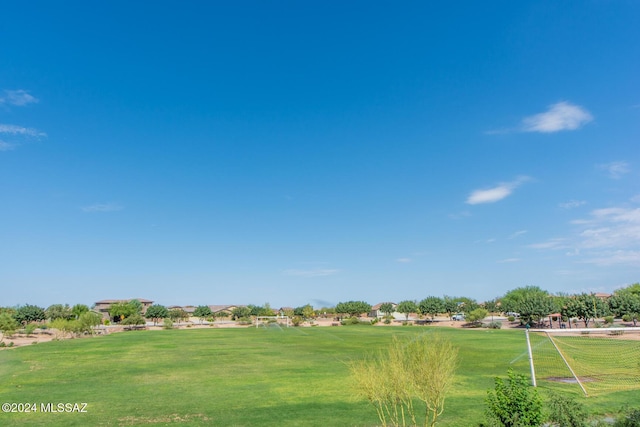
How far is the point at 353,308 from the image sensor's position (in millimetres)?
148000

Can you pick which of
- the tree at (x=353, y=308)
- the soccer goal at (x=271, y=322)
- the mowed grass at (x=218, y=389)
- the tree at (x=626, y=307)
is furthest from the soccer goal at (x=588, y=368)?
the tree at (x=353, y=308)

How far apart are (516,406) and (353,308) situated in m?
139

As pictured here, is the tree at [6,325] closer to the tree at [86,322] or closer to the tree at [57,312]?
the tree at [86,322]

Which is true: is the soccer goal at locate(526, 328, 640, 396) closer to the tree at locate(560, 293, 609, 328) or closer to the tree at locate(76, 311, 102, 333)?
the tree at locate(560, 293, 609, 328)

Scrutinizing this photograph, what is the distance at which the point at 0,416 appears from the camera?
19125 millimetres

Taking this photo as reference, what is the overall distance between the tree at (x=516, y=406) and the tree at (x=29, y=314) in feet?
401

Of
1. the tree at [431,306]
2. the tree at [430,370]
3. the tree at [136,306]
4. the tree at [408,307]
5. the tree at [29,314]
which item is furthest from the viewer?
the tree at [408,307]

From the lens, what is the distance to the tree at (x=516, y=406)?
12417 mm

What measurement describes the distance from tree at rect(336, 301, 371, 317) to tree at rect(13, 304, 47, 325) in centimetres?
9534

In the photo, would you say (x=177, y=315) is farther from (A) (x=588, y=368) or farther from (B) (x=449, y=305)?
(A) (x=588, y=368)

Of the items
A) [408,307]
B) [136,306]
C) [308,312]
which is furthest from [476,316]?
[136,306]

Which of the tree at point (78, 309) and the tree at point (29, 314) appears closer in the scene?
the tree at point (29, 314)

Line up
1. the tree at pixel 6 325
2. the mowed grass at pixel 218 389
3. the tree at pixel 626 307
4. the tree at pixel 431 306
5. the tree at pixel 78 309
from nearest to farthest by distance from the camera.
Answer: the mowed grass at pixel 218 389 → the tree at pixel 6 325 → the tree at pixel 626 307 → the tree at pixel 78 309 → the tree at pixel 431 306

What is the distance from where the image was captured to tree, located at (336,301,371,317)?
147m
